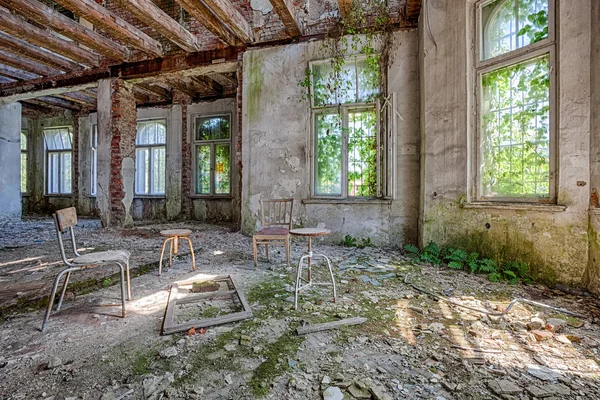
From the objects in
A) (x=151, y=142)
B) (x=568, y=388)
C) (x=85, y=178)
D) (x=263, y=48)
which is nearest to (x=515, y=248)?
(x=568, y=388)

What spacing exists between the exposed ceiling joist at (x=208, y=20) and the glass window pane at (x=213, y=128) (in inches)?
115

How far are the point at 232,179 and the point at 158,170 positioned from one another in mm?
2704

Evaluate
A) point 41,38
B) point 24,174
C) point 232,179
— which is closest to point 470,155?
point 232,179

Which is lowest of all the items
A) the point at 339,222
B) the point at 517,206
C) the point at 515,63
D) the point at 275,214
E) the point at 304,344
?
the point at 304,344

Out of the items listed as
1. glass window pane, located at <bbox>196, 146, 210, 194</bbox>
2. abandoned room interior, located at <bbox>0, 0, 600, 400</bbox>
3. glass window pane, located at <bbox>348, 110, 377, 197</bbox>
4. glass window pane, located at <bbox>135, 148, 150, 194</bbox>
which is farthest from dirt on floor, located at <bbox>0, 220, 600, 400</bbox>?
glass window pane, located at <bbox>135, 148, 150, 194</bbox>

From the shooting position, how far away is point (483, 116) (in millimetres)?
3701

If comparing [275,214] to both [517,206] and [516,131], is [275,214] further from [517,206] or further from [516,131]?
[516,131]

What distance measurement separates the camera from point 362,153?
4.98 metres

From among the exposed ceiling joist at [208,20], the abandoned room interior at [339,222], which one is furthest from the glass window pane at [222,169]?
the exposed ceiling joist at [208,20]

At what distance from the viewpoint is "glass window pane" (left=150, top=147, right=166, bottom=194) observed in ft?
30.1

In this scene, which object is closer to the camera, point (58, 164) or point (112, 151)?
point (112, 151)

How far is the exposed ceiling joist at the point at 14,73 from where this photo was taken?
22.1ft

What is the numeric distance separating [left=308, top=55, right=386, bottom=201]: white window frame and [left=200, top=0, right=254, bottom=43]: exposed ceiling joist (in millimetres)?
1266

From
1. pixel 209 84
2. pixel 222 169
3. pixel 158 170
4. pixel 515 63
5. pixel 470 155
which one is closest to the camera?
pixel 515 63
